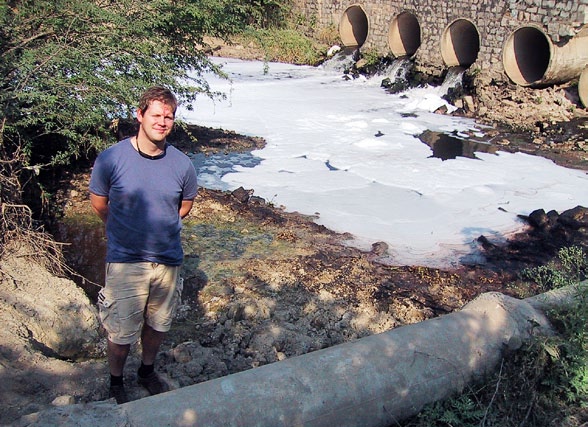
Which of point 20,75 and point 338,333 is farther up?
point 20,75

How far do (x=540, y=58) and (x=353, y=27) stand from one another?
688 cm

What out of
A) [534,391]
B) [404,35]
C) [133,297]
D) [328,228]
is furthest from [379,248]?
[404,35]

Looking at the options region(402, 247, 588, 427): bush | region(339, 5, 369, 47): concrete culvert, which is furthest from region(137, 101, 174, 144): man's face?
region(339, 5, 369, 47): concrete culvert

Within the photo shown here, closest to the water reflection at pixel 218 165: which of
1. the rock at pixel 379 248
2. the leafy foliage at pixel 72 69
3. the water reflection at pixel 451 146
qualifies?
the leafy foliage at pixel 72 69

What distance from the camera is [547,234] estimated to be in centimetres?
724

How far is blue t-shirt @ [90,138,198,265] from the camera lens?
10.4 feet

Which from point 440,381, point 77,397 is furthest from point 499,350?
point 77,397

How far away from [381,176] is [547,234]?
2.70m

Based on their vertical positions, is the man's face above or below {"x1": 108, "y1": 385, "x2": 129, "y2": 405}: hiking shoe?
above

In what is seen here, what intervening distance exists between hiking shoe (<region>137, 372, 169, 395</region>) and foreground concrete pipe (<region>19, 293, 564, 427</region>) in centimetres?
82

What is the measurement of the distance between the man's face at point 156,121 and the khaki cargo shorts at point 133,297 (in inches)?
26.9

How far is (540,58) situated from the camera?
593 inches

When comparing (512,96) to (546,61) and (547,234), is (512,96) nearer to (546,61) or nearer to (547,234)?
(546,61)

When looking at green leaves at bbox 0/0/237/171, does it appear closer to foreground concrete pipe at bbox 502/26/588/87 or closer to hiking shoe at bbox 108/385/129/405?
hiking shoe at bbox 108/385/129/405
